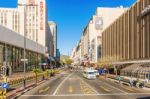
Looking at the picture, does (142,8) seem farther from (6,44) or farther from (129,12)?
(6,44)

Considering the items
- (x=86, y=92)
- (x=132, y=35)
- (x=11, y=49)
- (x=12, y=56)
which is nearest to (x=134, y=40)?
(x=132, y=35)

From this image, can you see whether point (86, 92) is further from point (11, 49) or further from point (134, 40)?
point (134, 40)

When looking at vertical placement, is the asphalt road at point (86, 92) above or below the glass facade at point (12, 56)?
below

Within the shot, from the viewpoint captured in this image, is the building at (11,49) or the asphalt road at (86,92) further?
the building at (11,49)

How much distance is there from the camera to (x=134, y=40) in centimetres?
8644

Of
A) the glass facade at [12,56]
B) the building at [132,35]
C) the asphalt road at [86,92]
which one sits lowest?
the asphalt road at [86,92]

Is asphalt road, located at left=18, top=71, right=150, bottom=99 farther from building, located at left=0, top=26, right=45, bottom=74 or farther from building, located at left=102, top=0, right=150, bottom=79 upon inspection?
building, located at left=0, top=26, right=45, bottom=74

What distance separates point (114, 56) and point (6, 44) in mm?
50223

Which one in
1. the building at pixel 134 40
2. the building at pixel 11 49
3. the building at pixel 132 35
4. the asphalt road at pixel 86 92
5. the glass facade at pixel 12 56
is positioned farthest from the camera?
the building at pixel 132 35

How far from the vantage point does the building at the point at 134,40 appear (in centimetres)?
7306

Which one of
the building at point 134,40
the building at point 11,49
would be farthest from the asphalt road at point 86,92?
the building at point 11,49

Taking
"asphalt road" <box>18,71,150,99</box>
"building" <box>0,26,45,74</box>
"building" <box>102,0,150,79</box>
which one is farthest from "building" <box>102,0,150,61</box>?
"asphalt road" <box>18,71,150,99</box>

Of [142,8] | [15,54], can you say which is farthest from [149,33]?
[15,54]

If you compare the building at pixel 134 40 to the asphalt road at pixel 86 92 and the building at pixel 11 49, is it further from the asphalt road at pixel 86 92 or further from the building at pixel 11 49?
the building at pixel 11 49
